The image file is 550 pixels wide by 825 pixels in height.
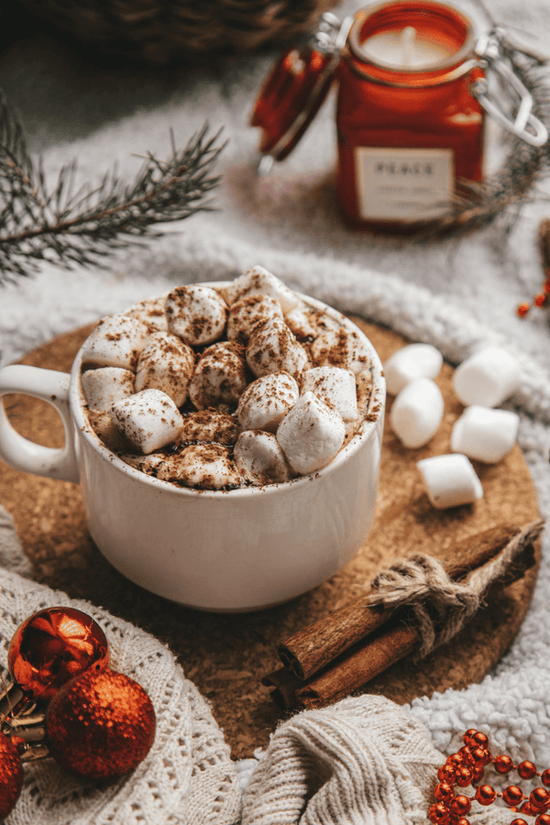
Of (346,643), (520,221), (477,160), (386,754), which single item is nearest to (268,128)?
(477,160)

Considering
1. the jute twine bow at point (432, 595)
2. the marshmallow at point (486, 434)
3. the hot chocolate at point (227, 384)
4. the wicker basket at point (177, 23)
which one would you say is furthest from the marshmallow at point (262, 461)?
the wicker basket at point (177, 23)

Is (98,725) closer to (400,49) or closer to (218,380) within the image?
(218,380)

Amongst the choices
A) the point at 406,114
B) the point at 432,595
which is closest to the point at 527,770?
the point at 432,595

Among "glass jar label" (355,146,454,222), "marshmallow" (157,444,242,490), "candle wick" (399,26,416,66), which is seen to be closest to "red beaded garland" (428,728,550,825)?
"marshmallow" (157,444,242,490)

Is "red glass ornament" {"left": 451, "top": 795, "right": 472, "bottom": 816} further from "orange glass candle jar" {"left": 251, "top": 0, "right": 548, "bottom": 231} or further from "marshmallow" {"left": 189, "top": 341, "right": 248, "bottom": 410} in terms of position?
"orange glass candle jar" {"left": 251, "top": 0, "right": 548, "bottom": 231}

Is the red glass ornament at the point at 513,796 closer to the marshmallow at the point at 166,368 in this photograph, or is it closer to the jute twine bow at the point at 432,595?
the jute twine bow at the point at 432,595

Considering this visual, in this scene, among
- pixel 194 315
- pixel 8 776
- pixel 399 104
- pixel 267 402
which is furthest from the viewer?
pixel 399 104
